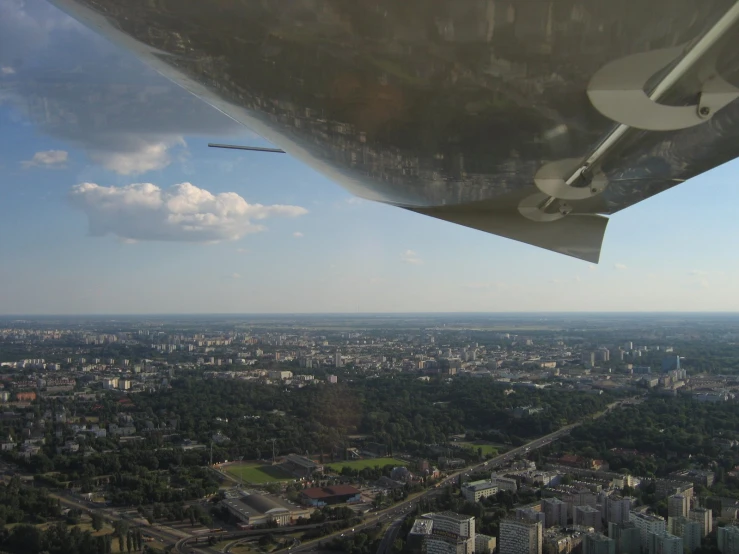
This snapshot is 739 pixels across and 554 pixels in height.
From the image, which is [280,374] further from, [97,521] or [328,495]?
[97,521]

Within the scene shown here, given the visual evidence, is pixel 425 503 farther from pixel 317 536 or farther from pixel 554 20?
pixel 554 20

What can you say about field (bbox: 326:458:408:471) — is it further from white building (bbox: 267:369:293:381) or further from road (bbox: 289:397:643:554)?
white building (bbox: 267:369:293:381)

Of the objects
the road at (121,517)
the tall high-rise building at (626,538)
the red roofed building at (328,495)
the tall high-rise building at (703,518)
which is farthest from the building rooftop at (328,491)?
the tall high-rise building at (703,518)

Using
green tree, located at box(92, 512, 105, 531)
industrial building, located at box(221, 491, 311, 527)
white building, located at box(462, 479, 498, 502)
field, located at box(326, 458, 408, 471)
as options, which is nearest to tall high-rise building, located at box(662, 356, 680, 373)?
field, located at box(326, 458, 408, 471)

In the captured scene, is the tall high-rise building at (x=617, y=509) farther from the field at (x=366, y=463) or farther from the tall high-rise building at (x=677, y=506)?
the field at (x=366, y=463)

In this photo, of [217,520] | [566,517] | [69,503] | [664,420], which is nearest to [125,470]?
[69,503]

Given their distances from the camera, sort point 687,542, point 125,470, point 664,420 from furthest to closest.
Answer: point 664,420, point 125,470, point 687,542
